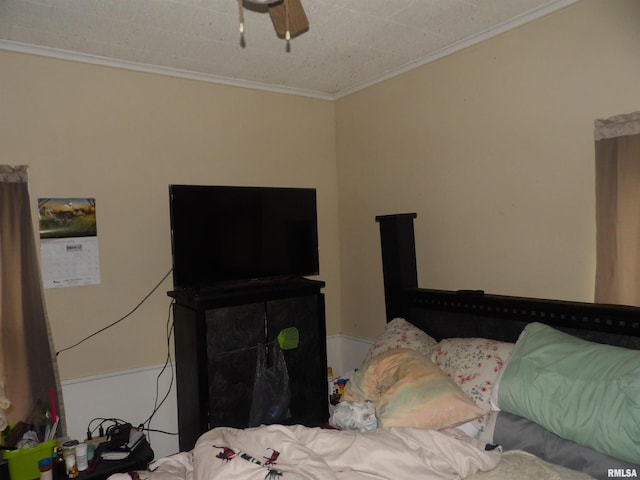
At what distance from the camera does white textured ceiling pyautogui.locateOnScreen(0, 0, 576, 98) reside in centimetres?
224

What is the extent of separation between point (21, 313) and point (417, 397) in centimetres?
217

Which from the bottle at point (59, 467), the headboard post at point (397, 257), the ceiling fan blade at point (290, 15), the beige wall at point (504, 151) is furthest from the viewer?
the headboard post at point (397, 257)

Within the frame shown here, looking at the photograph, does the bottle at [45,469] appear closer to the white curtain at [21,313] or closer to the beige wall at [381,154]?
the white curtain at [21,313]

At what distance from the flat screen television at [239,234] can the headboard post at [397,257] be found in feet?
→ 1.79

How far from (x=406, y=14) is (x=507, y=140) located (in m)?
0.87

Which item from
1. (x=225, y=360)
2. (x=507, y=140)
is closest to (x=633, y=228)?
(x=507, y=140)

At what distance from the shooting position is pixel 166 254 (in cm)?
306

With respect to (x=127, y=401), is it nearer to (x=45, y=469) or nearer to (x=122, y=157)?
(x=45, y=469)

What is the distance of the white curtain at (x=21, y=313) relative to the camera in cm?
252

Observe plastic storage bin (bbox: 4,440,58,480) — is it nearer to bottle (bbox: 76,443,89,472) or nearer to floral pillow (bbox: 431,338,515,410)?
bottle (bbox: 76,443,89,472)

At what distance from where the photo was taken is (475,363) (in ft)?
6.96

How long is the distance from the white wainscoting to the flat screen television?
0.73m

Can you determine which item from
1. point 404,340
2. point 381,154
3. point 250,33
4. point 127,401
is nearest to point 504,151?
point 381,154

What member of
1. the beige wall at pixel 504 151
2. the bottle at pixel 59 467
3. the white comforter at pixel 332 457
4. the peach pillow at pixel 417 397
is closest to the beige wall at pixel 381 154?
the beige wall at pixel 504 151
